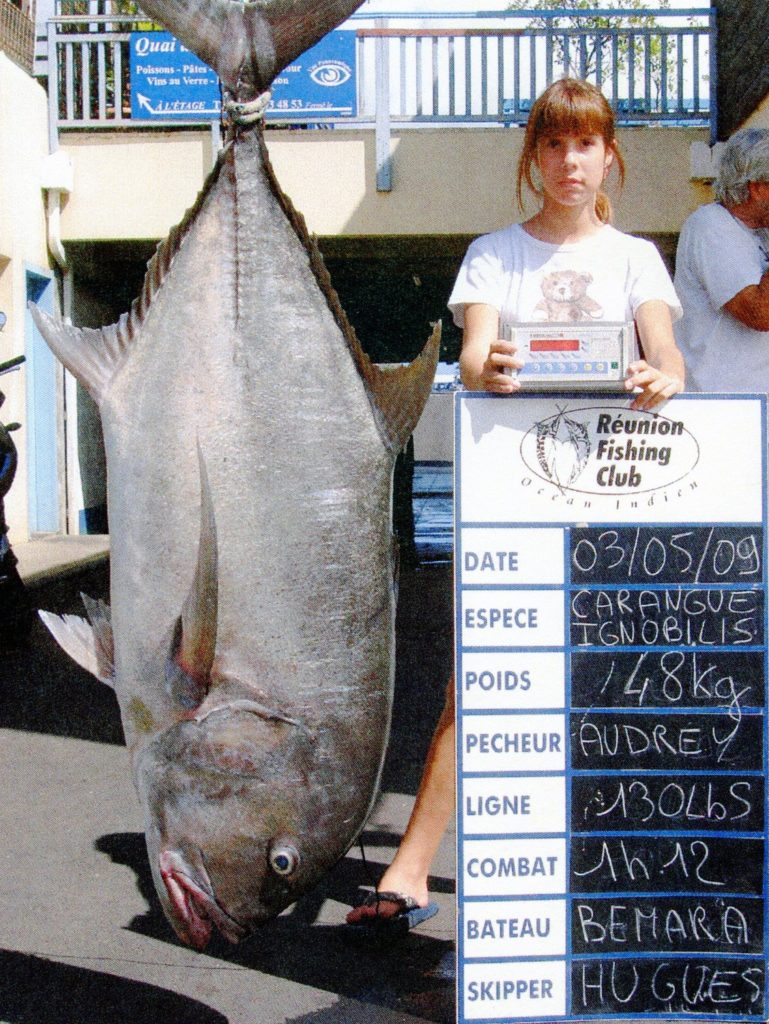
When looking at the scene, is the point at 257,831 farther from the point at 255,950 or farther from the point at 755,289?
the point at 755,289

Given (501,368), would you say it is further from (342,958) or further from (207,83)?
(207,83)

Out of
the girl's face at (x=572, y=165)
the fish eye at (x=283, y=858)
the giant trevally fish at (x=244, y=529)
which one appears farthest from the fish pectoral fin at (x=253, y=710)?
the girl's face at (x=572, y=165)

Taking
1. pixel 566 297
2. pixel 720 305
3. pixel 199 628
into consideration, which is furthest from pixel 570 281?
pixel 199 628

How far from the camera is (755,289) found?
2.69 meters

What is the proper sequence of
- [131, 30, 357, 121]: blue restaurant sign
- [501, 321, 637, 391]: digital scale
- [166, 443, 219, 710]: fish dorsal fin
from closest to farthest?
[166, 443, 219, 710]: fish dorsal fin, [501, 321, 637, 391]: digital scale, [131, 30, 357, 121]: blue restaurant sign

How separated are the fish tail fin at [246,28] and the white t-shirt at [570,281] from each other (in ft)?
2.07

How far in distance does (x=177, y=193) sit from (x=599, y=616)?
10242 millimetres

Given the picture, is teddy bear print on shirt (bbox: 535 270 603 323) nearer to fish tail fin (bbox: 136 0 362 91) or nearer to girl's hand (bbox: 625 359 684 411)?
girl's hand (bbox: 625 359 684 411)

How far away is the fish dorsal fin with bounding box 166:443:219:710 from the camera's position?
1858mm

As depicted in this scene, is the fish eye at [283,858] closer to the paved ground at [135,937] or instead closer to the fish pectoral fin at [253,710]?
the fish pectoral fin at [253,710]

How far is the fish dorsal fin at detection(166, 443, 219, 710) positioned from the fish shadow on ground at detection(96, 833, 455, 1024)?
1.13 meters

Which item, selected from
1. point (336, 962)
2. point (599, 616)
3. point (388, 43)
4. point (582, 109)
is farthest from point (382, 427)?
point (388, 43)

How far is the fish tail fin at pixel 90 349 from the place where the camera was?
2.03 meters

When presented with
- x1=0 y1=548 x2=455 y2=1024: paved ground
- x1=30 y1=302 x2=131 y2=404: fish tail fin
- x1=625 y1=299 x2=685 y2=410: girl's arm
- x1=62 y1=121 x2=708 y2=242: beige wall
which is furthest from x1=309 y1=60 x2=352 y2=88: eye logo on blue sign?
x1=30 y1=302 x2=131 y2=404: fish tail fin
